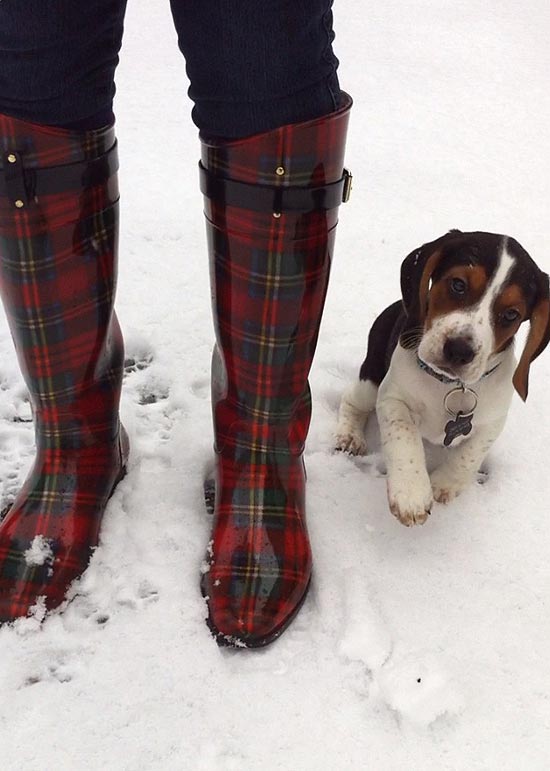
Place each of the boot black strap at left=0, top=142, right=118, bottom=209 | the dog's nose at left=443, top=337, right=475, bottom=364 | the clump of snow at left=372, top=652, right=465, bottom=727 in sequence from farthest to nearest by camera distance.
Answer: the dog's nose at left=443, top=337, right=475, bottom=364 < the clump of snow at left=372, top=652, right=465, bottom=727 < the boot black strap at left=0, top=142, right=118, bottom=209

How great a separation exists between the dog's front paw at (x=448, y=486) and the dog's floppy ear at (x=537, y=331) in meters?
0.27

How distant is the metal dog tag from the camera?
65.4 inches

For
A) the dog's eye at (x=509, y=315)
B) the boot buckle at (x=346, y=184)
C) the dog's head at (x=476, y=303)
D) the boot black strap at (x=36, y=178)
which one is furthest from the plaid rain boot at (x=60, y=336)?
the dog's eye at (x=509, y=315)

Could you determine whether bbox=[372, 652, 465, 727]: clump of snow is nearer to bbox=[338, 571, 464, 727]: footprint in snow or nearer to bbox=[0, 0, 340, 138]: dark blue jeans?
bbox=[338, 571, 464, 727]: footprint in snow

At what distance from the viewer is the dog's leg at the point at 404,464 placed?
160 centimetres

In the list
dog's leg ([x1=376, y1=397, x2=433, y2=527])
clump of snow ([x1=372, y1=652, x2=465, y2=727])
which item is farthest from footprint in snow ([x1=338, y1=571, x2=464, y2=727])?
dog's leg ([x1=376, y1=397, x2=433, y2=527])

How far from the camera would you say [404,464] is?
1.66 m

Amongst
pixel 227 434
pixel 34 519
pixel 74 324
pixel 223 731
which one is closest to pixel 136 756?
pixel 223 731

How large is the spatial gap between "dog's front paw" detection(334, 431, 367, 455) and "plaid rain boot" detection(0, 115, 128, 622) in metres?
0.56

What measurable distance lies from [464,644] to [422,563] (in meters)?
0.20

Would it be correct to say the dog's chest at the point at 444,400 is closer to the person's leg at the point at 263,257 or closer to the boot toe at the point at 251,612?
the person's leg at the point at 263,257

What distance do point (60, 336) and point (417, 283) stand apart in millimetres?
737

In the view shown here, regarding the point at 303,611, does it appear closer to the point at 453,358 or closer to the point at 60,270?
the point at 453,358

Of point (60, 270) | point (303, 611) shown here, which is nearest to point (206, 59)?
point (60, 270)
